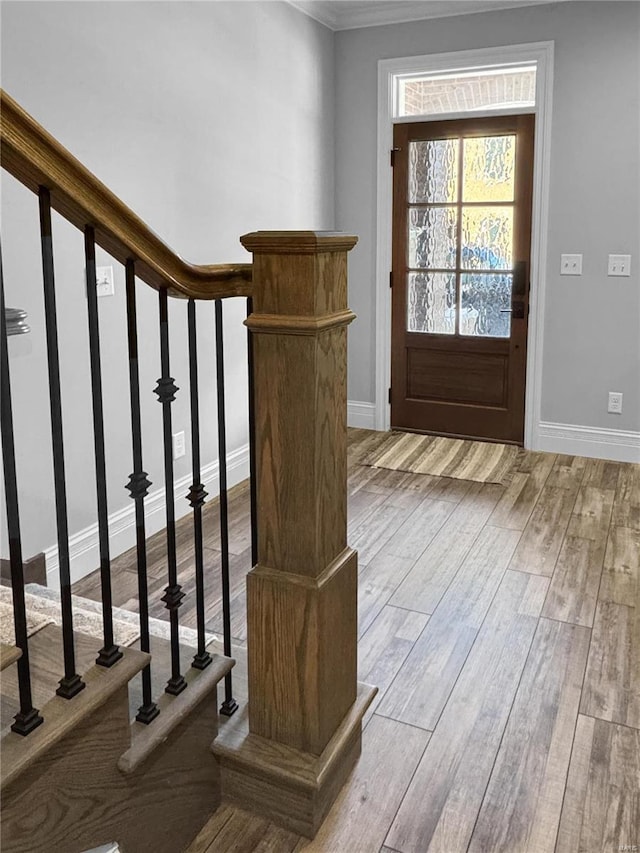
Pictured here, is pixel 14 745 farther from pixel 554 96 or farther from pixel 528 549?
pixel 554 96

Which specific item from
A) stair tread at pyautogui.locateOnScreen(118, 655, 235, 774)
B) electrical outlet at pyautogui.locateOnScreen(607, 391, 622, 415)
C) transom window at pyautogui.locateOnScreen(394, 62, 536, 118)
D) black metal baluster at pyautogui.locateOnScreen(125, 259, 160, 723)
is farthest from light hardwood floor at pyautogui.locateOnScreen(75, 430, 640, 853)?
transom window at pyautogui.locateOnScreen(394, 62, 536, 118)

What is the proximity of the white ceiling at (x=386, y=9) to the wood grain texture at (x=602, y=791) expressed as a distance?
3886 millimetres

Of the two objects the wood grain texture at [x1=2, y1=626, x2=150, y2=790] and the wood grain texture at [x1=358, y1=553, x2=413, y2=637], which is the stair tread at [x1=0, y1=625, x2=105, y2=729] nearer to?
the wood grain texture at [x1=2, y1=626, x2=150, y2=790]

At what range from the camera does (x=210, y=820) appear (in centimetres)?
184

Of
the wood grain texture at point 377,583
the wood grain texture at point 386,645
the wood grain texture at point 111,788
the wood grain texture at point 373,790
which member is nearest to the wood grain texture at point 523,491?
the wood grain texture at point 377,583

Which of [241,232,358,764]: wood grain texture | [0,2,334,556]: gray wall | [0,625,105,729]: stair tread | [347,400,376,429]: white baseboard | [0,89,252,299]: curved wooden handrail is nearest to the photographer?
[0,89,252,299]: curved wooden handrail

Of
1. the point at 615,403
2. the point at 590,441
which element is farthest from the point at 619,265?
the point at 590,441

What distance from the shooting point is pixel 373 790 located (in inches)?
76.9

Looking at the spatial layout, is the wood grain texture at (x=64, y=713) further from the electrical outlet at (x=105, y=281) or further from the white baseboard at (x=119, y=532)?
the electrical outlet at (x=105, y=281)

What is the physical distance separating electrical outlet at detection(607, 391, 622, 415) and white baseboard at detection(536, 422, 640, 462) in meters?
0.11

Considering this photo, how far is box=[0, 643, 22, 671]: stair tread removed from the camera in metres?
1.20

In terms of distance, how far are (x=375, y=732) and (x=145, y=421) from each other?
70.7 inches

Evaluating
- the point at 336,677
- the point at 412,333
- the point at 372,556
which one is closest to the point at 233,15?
the point at 412,333

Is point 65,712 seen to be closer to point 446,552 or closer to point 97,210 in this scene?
point 97,210
